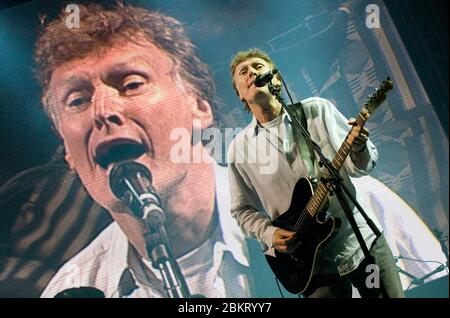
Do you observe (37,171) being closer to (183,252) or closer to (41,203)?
(41,203)

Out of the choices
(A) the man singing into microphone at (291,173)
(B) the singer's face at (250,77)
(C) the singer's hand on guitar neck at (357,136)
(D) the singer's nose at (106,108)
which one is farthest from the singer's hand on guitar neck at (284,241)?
(D) the singer's nose at (106,108)

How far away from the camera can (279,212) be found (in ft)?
10.8

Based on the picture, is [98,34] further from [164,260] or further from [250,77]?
[164,260]

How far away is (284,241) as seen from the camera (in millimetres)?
3102

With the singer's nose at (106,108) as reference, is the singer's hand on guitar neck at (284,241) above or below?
below

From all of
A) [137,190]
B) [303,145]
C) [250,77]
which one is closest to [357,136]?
[303,145]

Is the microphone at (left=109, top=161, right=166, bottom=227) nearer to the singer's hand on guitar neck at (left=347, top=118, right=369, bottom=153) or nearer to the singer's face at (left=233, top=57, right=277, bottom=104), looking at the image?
the singer's face at (left=233, top=57, right=277, bottom=104)

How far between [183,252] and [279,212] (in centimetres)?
88

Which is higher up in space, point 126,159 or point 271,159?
point 126,159

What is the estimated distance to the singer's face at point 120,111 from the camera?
160 inches

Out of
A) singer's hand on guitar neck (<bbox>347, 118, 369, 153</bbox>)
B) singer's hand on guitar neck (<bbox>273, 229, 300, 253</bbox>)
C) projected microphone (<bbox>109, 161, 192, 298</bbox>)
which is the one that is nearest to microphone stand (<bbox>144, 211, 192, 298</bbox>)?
projected microphone (<bbox>109, 161, 192, 298</bbox>)

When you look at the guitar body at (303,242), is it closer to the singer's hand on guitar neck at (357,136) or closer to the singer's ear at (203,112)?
the singer's hand on guitar neck at (357,136)

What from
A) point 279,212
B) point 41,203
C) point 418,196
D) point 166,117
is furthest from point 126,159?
point 418,196
